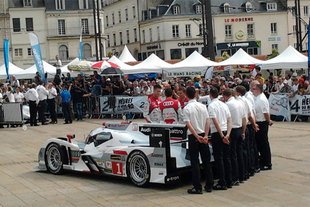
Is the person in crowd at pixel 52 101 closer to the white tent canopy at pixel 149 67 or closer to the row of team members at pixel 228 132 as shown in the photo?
the white tent canopy at pixel 149 67

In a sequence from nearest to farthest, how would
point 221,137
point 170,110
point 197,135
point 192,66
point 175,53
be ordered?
point 197,135, point 221,137, point 170,110, point 192,66, point 175,53

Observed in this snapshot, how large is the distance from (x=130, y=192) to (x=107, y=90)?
16956 mm

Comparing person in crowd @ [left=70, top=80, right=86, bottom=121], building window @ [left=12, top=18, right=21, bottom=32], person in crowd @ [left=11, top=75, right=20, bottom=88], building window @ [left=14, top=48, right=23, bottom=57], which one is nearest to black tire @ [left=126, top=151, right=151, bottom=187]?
person in crowd @ [left=70, top=80, right=86, bottom=121]

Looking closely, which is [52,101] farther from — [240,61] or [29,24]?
[29,24]

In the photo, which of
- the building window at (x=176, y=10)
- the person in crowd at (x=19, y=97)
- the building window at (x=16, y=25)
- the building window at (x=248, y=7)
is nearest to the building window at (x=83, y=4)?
the building window at (x=16, y=25)

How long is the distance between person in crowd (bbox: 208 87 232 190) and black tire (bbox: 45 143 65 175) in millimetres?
3595

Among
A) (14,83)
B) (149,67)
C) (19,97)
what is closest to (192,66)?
(149,67)

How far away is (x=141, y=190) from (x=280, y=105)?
43.3ft

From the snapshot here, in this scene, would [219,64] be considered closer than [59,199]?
No

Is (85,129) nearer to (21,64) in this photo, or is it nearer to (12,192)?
(12,192)

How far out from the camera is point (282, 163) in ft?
39.5

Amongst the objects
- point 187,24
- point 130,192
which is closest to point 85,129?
point 130,192

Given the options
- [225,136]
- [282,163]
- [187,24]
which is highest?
[187,24]

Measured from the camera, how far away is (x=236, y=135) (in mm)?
10047
